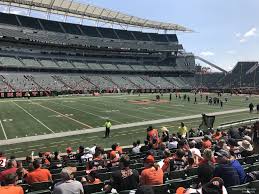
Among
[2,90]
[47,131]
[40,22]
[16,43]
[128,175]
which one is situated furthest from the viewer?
[40,22]

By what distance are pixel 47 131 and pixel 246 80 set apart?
99390mm

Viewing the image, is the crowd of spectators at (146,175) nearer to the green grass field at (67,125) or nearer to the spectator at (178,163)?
the spectator at (178,163)

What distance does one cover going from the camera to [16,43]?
9175 cm

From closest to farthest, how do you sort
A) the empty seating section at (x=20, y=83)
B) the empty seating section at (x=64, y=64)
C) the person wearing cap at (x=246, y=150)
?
the person wearing cap at (x=246, y=150), the empty seating section at (x=20, y=83), the empty seating section at (x=64, y=64)

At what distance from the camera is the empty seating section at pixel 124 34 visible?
121 m

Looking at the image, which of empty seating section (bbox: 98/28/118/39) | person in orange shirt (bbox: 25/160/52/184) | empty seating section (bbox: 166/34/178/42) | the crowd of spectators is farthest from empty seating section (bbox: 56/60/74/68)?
person in orange shirt (bbox: 25/160/52/184)

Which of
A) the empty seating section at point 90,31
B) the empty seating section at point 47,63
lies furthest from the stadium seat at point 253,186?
the empty seating section at point 90,31

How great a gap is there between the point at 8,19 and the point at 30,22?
667cm

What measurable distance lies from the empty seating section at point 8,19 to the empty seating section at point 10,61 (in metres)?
10.7

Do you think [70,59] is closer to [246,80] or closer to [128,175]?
[246,80]

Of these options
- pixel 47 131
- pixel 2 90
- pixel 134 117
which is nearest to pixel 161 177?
pixel 47 131

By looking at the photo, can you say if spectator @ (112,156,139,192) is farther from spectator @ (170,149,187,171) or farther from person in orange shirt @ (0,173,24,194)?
person in orange shirt @ (0,173,24,194)

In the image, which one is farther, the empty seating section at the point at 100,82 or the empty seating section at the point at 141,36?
the empty seating section at the point at 141,36

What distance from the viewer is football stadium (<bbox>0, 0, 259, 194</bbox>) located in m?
7.55
